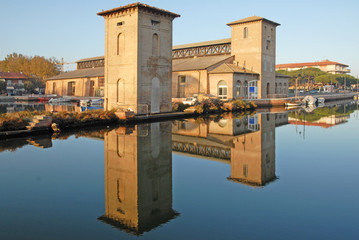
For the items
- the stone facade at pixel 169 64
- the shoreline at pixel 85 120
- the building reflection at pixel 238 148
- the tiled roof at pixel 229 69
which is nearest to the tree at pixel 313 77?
the stone facade at pixel 169 64

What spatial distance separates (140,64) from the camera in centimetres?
2358

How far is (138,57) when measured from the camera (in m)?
23.3

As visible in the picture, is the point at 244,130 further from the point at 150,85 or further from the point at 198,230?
the point at 198,230

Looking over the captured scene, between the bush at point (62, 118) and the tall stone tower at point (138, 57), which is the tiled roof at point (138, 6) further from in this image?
the bush at point (62, 118)

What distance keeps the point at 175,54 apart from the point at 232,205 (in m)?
46.2

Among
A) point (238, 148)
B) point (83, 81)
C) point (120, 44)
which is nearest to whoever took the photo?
point (238, 148)

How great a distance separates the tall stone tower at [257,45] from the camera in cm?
4084

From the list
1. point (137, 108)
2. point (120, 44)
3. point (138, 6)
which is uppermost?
point (138, 6)

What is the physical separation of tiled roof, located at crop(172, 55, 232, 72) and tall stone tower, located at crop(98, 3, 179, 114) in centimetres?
1586

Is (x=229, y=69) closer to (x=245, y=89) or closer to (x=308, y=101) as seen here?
(x=245, y=89)

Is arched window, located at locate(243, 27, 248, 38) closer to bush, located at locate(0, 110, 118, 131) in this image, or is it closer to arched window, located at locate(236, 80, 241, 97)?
arched window, located at locate(236, 80, 241, 97)

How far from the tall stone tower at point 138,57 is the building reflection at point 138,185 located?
10357 mm

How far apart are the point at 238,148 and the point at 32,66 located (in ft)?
302

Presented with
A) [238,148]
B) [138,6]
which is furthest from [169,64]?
[238,148]
